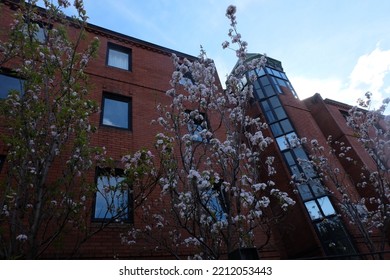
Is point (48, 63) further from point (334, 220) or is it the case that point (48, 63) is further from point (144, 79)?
point (334, 220)

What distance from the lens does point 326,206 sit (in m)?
13.0

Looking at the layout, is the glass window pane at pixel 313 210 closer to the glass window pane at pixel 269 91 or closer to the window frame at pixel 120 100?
the glass window pane at pixel 269 91

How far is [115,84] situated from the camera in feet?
34.2

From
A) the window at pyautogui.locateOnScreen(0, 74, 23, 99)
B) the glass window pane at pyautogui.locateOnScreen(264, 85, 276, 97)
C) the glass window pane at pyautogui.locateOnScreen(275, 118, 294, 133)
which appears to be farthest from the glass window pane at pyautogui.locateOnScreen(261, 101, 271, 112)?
the window at pyautogui.locateOnScreen(0, 74, 23, 99)

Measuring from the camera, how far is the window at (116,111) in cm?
938

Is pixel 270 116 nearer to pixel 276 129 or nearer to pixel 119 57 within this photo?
pixel 276 129

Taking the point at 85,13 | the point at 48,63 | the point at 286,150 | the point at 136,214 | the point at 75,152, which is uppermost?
the point at 286,150

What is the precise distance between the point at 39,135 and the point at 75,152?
2.33 feet

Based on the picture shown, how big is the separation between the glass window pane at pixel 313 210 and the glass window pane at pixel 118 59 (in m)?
10.7

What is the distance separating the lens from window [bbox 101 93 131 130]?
9375 millimetres

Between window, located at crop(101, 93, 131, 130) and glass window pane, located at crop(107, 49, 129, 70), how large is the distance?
2.07 m

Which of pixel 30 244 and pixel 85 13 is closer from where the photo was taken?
pixel 30 244

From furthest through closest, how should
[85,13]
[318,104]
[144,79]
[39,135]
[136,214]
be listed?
[318,104] → [144,79] → [136,214] → [85,13] → [39,135]

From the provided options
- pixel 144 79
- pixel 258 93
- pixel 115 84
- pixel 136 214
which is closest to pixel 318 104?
pixel 258 93
